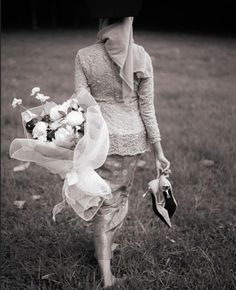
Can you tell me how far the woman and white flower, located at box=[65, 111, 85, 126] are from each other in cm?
32

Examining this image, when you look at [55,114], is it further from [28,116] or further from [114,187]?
[114,187]

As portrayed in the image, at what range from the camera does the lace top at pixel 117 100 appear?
2566mm

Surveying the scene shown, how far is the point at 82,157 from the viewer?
233 centimetres

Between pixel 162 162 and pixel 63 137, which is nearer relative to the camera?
pixel 63 137

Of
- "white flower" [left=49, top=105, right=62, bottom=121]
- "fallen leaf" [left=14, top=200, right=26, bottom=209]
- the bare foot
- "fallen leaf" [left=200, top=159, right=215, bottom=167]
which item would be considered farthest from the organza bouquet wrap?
"fallen leaf" [left=200, top=159, right=215, bottom=167]

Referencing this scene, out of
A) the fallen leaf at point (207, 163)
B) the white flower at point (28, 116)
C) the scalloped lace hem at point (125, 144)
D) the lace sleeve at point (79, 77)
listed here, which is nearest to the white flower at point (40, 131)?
the white flower at point (28, 116)

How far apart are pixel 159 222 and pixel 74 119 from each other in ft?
4.85

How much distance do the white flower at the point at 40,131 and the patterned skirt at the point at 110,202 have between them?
1.76ft

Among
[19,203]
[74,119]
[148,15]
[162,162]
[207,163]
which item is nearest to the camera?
[74,119]

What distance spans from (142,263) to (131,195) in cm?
106

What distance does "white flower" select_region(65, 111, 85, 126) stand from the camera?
2.28 m

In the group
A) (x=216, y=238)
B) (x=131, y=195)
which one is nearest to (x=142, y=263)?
(x=216, y=238)

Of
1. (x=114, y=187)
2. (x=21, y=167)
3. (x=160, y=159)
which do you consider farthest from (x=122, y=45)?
(x=21, y=167)

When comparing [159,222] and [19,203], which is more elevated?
[159,222]
